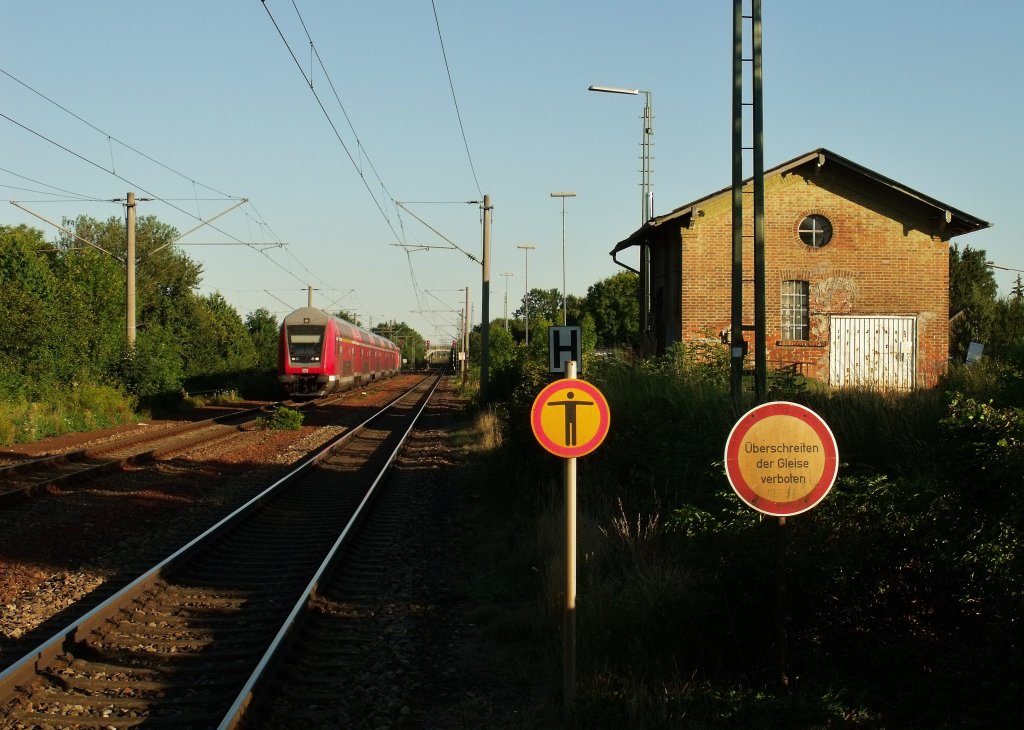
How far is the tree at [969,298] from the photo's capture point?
42.8m

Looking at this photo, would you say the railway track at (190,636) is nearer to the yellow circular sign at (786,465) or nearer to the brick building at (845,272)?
the yellow circular sign at (786,465)

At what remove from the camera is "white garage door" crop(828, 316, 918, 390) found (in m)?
22.6

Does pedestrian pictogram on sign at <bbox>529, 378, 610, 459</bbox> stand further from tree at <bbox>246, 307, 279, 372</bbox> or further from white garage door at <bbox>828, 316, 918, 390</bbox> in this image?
tree at <bbox>246, 307, 279, 372</bbox>

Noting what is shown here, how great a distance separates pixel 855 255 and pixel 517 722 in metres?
19.1

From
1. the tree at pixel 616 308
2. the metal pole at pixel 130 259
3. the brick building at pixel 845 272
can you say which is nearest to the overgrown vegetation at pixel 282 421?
the metal pole at pixel 130 259

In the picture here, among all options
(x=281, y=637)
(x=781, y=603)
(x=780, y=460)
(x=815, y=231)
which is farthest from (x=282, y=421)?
(x=780, y=460)

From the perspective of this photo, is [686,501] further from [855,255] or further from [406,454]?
[855,255]

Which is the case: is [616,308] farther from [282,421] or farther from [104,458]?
[104,458]

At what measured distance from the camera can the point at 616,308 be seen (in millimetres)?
99125

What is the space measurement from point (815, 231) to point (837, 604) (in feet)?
58.8

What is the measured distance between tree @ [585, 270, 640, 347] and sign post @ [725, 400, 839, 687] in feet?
297

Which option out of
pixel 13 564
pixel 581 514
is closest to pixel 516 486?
pixel 581 514

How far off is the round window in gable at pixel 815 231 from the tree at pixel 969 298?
58.1 feet

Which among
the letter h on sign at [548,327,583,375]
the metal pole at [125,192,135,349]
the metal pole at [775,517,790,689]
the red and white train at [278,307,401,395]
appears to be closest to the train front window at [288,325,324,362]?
the red and white train at [278,307,401,395]
